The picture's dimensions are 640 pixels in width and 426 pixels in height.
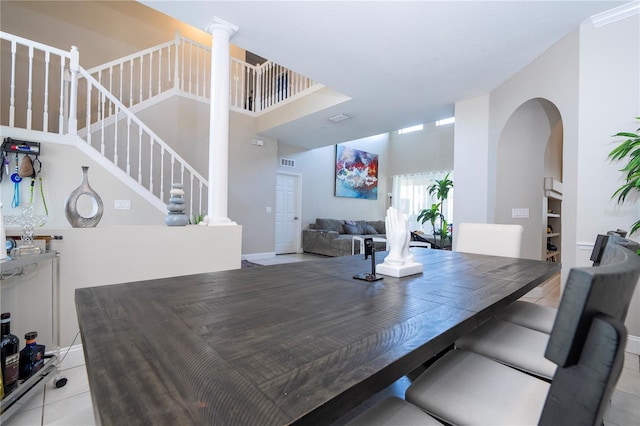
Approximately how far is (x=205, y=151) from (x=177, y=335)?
5.43m

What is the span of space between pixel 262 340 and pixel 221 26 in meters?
3.04

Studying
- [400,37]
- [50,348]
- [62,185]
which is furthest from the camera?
[62,185]

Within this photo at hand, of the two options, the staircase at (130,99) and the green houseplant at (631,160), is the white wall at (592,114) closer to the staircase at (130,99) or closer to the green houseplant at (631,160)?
the green houseplant at (631,160)

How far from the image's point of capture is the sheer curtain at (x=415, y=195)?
338 inches

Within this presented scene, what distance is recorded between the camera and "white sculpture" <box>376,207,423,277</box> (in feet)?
4.85

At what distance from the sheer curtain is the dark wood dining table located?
7.60 metres

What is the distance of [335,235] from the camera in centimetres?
669

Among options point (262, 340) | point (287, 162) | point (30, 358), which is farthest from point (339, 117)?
point (262, 340)

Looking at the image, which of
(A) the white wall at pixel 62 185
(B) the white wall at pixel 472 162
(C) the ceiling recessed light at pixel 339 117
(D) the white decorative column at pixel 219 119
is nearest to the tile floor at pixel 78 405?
(D) the white decorative column at pixel 219 119

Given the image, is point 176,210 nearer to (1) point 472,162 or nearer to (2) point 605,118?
(2) point 605,118

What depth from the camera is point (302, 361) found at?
2.06 ft

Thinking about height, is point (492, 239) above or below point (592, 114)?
below

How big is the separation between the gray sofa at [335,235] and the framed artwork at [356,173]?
989mm

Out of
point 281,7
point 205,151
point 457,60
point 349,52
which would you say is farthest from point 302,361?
point 205,151
